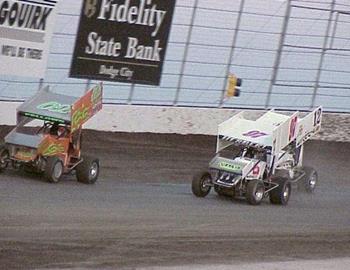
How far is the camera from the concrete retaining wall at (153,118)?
1018 inches

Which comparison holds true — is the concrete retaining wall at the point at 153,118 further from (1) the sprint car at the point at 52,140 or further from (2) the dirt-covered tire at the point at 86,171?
(2) the dirt-covered tire at the point at 86,171

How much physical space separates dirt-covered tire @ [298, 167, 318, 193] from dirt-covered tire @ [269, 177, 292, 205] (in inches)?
77.3

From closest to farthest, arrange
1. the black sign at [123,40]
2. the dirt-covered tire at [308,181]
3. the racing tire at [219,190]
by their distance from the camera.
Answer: the racing tire at [219,190], the dirt-covered tire at [308,181], the black sign at [123,40]

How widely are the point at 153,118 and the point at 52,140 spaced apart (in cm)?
907

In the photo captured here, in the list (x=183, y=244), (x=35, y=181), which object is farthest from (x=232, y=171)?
(x=183, y=244)

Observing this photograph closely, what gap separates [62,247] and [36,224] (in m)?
1.57

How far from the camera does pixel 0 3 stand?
75.9ft

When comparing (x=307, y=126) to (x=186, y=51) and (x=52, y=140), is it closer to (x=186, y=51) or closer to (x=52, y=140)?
(x=52, y=140)

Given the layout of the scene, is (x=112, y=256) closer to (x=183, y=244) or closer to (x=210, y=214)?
(x=183, y=244)

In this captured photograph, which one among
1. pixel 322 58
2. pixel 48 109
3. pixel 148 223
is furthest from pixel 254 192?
pixel 322 58

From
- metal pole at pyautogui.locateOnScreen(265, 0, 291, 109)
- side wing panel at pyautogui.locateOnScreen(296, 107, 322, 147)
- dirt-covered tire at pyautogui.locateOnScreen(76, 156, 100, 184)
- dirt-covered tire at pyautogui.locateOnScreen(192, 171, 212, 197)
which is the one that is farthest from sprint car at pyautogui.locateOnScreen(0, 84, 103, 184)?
A: metal pole at pyautogui.locateOnScreen(265, 0, 291, 109)

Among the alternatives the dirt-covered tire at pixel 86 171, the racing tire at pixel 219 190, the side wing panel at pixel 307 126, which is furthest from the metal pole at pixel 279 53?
the dirt-covered tire at pixel 86 171

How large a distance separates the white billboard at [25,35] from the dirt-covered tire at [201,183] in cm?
693

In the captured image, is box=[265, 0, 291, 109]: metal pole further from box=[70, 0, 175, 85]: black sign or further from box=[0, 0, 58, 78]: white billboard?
box=[0, 0, 58, 78]: white billboard
